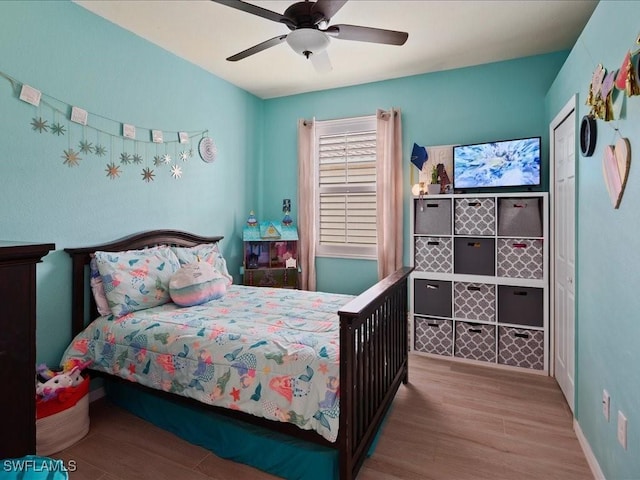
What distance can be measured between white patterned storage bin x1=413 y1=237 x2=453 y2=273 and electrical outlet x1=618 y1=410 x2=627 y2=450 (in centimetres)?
179

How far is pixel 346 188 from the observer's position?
3.96m

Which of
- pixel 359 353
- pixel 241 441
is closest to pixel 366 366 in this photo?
pixel 359 353

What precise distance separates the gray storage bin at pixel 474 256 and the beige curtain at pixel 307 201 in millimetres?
1530

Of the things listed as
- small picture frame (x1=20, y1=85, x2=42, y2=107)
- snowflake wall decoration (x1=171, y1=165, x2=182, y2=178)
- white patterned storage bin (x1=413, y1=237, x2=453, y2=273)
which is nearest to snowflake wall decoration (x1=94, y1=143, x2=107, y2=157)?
small picture frame (x1=20, y1=85, x2=42, y2=107)

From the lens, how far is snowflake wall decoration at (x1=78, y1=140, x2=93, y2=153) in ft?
8.02

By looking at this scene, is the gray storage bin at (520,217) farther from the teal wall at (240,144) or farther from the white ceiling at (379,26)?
the white ceiling at (379,26)

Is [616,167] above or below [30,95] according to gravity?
below

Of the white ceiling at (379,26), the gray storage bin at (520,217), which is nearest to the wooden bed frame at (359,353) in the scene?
the gray storage bin at (520,217)

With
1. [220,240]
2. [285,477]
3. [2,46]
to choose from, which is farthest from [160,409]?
[2,46]

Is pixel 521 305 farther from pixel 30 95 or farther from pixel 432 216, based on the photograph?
pixel 30 95

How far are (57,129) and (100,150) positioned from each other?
295 mm

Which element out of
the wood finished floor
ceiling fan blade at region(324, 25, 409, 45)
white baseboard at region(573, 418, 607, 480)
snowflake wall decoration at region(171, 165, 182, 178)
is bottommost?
the wood finished floor

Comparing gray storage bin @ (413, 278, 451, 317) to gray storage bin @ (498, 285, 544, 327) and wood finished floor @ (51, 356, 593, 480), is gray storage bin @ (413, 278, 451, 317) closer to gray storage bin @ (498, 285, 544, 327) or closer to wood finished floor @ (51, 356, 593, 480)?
gray storage bin @ (498, 285, 544, 327)

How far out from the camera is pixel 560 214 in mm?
2707
